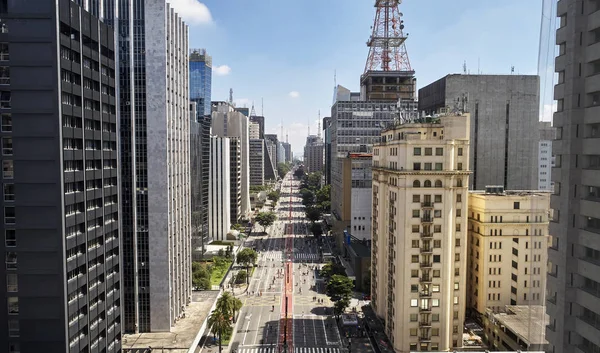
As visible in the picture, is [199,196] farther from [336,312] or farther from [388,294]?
[388,294]

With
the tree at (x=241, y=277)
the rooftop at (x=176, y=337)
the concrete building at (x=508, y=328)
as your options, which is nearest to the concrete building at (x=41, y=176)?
the rooftop at (x=176, y=337)

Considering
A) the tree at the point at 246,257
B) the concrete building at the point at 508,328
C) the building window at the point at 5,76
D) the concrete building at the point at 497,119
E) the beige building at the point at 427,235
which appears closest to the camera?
the building window at the point at 5,76

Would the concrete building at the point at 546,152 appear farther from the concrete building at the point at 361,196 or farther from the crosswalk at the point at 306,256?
the crosswalk at the point at 306,256

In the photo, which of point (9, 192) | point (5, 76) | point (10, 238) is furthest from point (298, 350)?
point (5, 76)

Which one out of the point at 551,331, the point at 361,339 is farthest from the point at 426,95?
the point at 551,331

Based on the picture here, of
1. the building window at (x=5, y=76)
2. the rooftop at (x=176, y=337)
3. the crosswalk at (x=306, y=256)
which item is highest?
the building window at (x=5, y=76)

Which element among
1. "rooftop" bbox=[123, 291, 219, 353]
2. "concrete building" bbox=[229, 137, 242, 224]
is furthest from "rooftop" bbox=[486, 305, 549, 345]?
"concrete building" bbox=[229, 137, 242, 224]

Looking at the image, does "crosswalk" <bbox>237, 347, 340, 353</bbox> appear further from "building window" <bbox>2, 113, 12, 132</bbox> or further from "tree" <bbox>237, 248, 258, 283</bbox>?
"building window" <bbox>2, 113, 12, 132</bbox>
